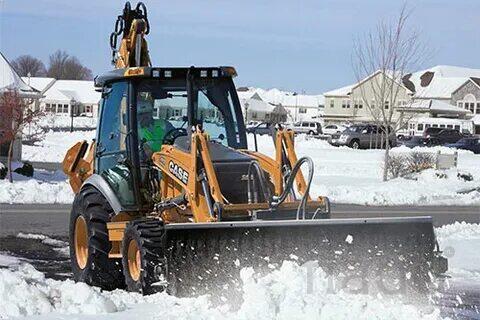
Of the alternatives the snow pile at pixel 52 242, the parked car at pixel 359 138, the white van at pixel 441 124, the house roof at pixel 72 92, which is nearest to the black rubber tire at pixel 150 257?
the snow pile at pixel 52 242

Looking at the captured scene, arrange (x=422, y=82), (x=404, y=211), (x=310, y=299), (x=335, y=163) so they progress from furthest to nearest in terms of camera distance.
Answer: (x=422, y=82), (x=335, y=163), (x=404, y=211), (x=310, y=299)

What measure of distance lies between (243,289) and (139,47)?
14.5 ft

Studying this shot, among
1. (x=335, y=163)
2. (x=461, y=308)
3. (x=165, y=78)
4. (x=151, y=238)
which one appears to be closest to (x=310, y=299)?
(x=151, y=238)

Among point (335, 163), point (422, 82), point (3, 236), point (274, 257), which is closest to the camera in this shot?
point (274, 257)

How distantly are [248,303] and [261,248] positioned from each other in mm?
840

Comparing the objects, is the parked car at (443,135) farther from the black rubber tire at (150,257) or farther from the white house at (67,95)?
the black rubber tire at (150,257)

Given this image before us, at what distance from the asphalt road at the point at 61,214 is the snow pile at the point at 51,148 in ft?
39.2

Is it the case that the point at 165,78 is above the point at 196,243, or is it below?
above

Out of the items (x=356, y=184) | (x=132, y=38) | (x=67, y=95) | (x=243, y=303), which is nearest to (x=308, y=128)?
(x=356, y=184)

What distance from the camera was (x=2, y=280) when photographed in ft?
24.8

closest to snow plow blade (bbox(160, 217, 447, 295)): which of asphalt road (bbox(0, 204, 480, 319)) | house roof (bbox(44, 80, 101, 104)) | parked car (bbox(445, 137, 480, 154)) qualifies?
asphalt road (bbox(0, 204, 480, 319))

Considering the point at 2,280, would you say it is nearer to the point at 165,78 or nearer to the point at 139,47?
the point at 165,78

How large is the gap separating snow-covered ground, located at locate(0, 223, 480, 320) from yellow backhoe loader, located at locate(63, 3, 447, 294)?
0.86 ft

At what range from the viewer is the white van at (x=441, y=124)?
7781 cm
